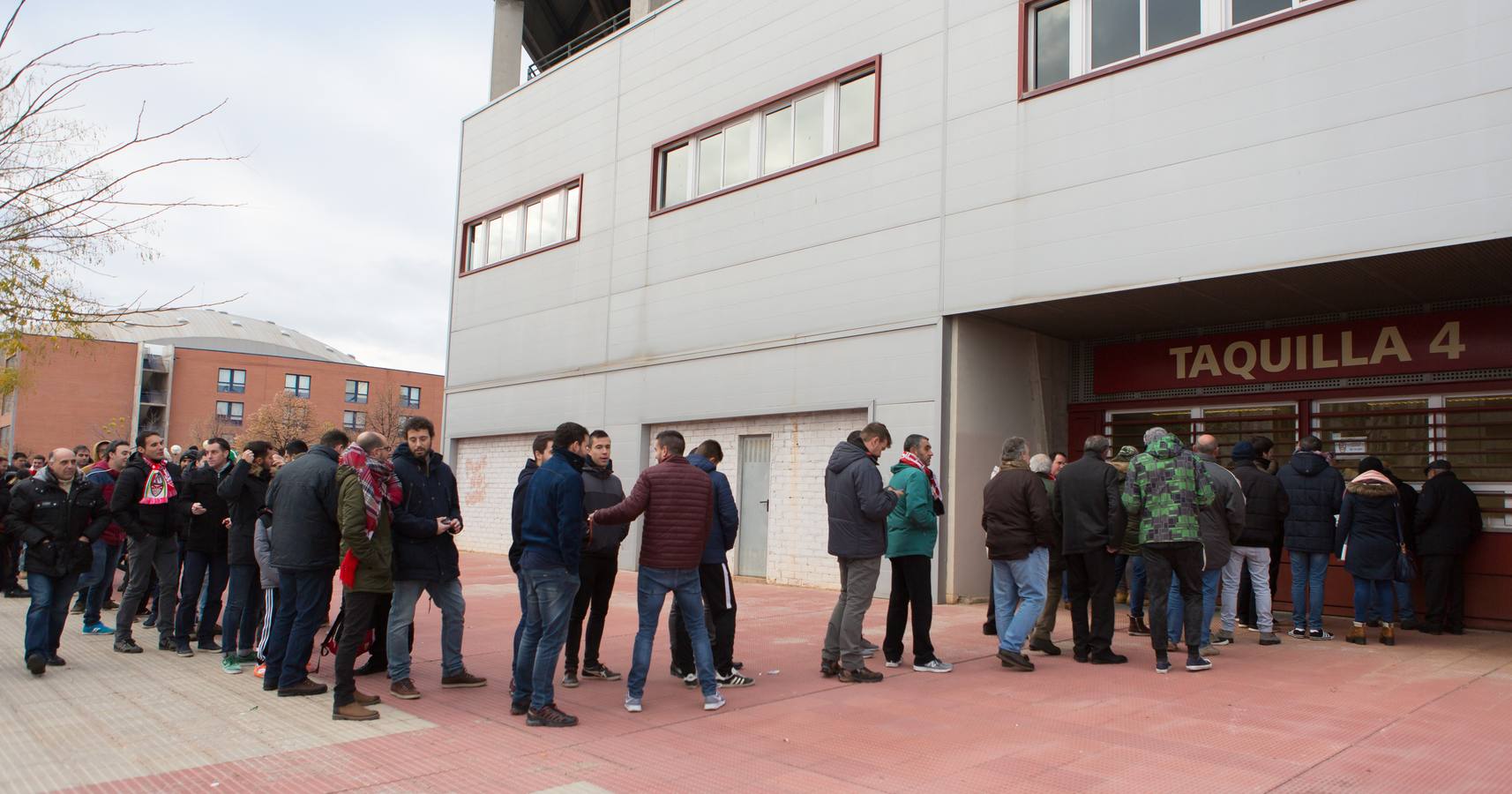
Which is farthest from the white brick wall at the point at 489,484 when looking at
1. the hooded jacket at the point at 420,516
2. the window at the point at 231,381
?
the window at the point at 231,381

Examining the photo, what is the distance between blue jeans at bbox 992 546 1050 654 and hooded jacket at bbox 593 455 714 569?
2866 mm

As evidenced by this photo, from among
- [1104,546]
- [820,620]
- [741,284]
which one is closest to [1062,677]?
[1104,546]

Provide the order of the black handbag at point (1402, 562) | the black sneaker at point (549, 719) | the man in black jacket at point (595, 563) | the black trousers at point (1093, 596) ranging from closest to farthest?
1. the black sneaker at point (549, 719)
2. the man in black jacket at point (595, 563)
3. the black trousers at point (1093, 596)
4. the black handbag at point (1402, 562)

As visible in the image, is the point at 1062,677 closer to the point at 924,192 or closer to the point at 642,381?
the point at 924,192

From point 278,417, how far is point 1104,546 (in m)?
67.2

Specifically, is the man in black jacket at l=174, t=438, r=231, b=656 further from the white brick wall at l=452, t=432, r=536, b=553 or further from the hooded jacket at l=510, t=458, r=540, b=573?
the white brick wall at l=452, t=432, r=536, b=553

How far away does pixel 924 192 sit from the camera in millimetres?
12805

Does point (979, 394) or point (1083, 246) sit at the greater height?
point (1083, 246)

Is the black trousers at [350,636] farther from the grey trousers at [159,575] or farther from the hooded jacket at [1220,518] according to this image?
the hooded jacket at [1220,518]

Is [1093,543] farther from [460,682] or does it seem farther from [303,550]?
[303,550]

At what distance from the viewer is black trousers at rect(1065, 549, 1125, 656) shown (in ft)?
26.9

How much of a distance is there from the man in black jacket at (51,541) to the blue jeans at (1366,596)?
1116cm

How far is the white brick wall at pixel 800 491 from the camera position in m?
13.8

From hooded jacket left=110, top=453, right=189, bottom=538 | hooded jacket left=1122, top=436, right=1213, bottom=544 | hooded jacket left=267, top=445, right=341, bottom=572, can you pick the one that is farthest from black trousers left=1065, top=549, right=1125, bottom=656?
hooded jacket left=110, top=453, right=189, bottom=538
